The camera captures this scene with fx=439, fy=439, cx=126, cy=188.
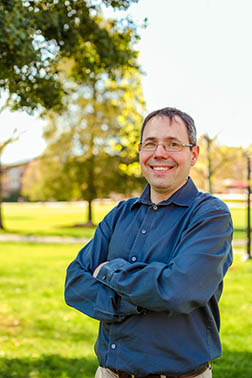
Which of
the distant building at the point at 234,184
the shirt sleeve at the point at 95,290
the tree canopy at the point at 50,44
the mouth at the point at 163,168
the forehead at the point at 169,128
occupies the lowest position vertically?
the distant building at the point at 234,184

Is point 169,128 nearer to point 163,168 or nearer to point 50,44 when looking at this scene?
point 163,168

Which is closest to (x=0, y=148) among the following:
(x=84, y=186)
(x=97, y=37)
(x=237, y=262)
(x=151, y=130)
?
(x=84, y=186)

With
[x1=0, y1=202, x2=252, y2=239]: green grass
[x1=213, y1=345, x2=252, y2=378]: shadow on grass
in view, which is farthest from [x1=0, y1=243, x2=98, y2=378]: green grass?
[x1=0, y1=202, x2=252, y2=239]: green grass

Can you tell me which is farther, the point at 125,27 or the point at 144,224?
the point at 125,27

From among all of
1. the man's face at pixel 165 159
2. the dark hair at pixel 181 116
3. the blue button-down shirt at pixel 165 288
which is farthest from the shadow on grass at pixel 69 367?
the dark hair at pixel 181 116

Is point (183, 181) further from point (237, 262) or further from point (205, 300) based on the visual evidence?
point (237, 262)

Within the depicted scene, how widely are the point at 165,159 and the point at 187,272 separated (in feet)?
1.96

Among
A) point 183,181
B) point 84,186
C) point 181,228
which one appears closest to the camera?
point 181,228

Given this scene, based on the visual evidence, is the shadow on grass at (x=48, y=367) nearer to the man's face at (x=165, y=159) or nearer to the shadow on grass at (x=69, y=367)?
the shadow on grass at (x=69, y=367)

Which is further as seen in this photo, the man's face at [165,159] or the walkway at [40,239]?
the walkway at [40,239]

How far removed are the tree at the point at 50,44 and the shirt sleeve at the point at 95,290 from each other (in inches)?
89.1

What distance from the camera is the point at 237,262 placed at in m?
12.6

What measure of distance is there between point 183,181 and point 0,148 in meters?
18.4

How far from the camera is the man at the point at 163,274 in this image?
2016mm
